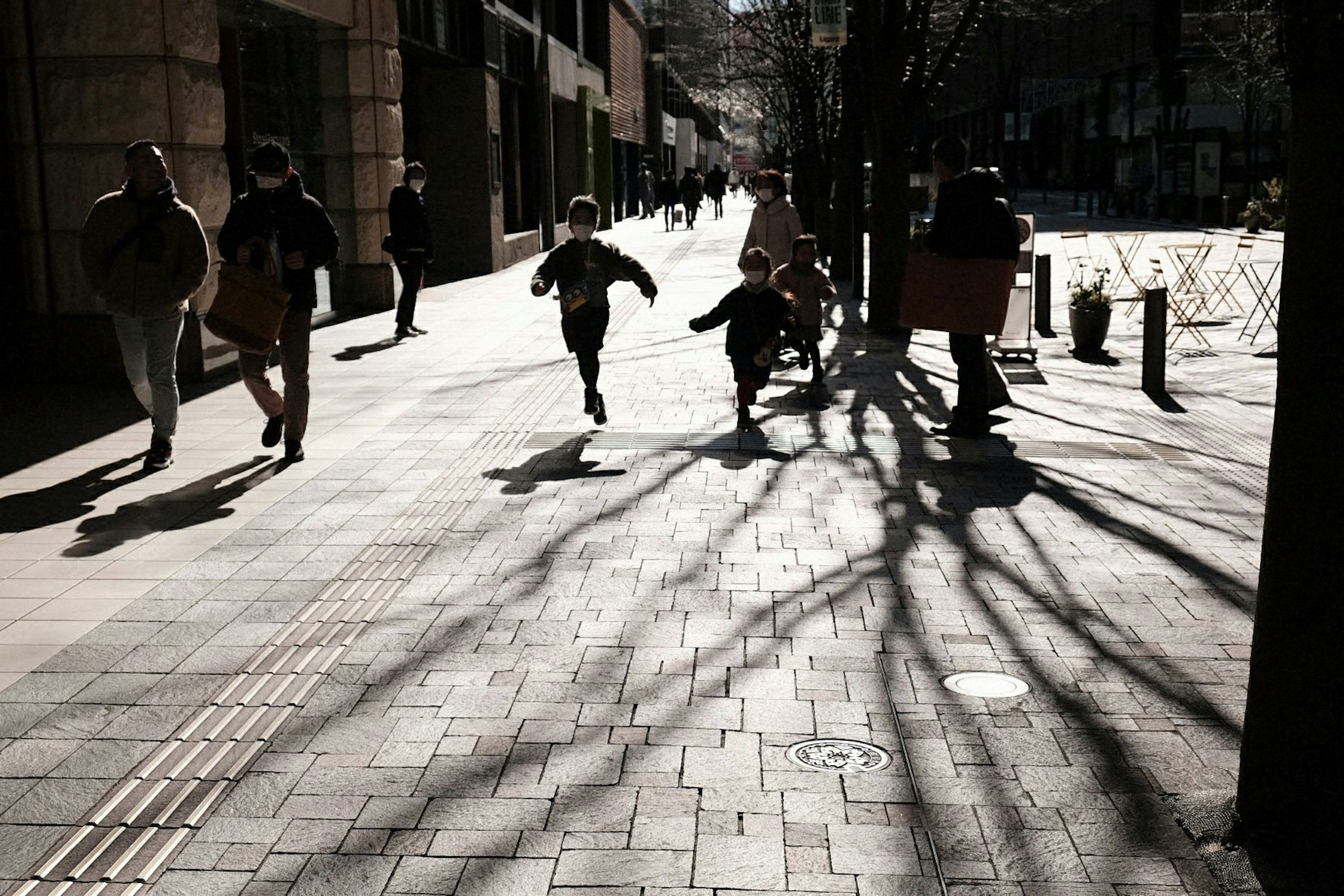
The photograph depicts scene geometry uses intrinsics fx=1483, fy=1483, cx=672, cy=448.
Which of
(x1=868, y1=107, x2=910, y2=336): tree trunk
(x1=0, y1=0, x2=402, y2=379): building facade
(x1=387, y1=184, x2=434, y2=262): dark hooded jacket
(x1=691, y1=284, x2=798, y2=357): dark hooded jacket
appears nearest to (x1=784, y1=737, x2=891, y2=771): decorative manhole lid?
(x1=691, y1=284, x2=798, y2=357): dark hooded jacket

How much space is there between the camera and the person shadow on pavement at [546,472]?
848 cm

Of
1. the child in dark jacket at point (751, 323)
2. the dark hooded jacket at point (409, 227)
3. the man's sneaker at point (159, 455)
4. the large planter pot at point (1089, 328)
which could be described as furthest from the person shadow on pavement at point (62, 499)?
the large planter pot at point (1089, 328)

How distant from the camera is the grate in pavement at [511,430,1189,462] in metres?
9.34

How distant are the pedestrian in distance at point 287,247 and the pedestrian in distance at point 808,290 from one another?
4.32m

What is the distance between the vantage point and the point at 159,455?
8.95 metres

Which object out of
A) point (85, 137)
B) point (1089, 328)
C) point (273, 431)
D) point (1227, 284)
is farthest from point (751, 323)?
point (1227, 284)

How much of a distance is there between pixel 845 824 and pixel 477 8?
22.9m

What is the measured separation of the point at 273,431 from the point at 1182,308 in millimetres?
12587

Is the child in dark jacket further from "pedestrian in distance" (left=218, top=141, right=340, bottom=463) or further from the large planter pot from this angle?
the large planter pot

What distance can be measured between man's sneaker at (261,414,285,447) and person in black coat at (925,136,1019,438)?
14.4ft

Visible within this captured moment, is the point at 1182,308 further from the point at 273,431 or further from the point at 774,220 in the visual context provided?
the point at 273,431

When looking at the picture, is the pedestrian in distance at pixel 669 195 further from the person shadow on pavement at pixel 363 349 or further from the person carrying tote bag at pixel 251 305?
the person carrying tote bag at pixel 251 305

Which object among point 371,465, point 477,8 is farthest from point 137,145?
point 477,8

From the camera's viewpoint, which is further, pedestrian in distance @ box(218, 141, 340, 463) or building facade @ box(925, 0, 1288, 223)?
building facade @ box(925, 0, 1288, 223)
